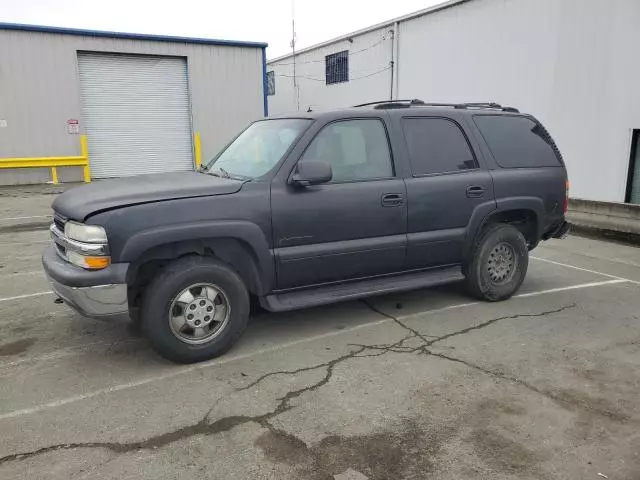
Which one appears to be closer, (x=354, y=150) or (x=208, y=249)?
(x=208, y=249)

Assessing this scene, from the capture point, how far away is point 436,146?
5074mm

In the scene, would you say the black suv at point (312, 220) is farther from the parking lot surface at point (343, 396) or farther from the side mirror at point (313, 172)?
the parking lot surface at point (343, 396)

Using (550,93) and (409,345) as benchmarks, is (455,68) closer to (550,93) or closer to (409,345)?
(550,93)

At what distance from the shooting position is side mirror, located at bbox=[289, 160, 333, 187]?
411 cm

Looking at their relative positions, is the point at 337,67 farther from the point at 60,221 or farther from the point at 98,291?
the point at 98,291

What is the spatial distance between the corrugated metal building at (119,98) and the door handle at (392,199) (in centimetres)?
1569

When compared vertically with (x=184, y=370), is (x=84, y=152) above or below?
above

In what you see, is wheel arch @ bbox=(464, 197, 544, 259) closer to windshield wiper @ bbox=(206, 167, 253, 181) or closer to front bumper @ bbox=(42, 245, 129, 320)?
windshield wiper @ bbox=(206, 167, 253, 181)

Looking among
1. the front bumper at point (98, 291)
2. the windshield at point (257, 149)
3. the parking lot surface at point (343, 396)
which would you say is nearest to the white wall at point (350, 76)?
the windshield at point (257, 149)

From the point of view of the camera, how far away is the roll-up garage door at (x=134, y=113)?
1797cm

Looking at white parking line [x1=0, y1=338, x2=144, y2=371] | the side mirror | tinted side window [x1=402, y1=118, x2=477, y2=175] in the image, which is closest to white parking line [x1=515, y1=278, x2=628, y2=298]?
tinted side window [x1=402, y1=118, x2=477, y2=175]

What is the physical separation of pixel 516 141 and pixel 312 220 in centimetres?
269

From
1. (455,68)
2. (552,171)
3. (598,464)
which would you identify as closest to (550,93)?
(455,68)

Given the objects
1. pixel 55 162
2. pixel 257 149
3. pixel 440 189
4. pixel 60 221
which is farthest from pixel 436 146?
pixel 55 162
